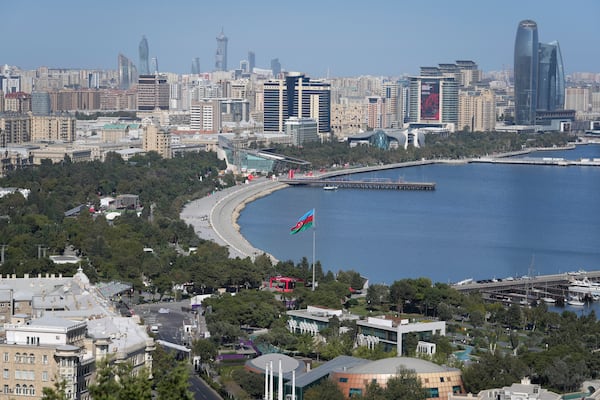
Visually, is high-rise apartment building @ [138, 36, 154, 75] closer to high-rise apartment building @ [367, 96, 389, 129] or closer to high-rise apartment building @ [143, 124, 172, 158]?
high-rise apartment building @ [367, 96, 389, 129]

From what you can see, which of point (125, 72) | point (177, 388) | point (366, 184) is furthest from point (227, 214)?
point (125, 72)

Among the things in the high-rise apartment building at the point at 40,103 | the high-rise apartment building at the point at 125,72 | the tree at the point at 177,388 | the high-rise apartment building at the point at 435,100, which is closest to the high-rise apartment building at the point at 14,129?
the high-rise apartment building at the point at 40,103

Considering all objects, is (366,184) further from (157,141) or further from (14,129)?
(14,129)

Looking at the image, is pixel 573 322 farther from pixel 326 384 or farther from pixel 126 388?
pixel 126 388

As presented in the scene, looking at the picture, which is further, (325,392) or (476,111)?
(476,111)

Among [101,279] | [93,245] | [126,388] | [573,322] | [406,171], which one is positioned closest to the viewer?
[126,388]

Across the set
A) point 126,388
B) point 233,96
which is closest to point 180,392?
point 126,388
